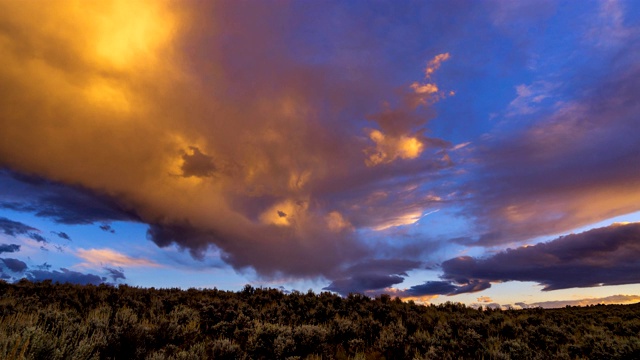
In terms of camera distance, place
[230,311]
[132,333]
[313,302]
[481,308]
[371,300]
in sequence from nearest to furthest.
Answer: [132,333], [230,311], [313,302], [371,300], [481,308]

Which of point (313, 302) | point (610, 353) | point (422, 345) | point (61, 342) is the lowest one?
point (610, 353)

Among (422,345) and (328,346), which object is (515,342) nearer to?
(422,345)

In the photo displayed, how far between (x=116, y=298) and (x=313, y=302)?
10802 mm

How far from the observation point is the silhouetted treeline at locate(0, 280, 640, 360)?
8586mm

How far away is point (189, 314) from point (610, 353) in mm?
16346

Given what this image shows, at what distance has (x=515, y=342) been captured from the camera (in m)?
12.8

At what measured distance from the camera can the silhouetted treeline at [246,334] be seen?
8586 millimetres

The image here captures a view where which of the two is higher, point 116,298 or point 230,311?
point 116,298

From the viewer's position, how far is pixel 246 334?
11859 millimetres

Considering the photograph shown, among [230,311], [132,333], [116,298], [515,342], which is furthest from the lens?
[116,298]

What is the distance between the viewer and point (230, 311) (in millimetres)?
15516

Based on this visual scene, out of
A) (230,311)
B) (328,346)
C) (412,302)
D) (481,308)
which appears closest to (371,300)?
(412,302)

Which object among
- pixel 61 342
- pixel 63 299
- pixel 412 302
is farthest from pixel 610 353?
Answer: pixel 63 299

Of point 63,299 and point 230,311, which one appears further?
point 63,299
